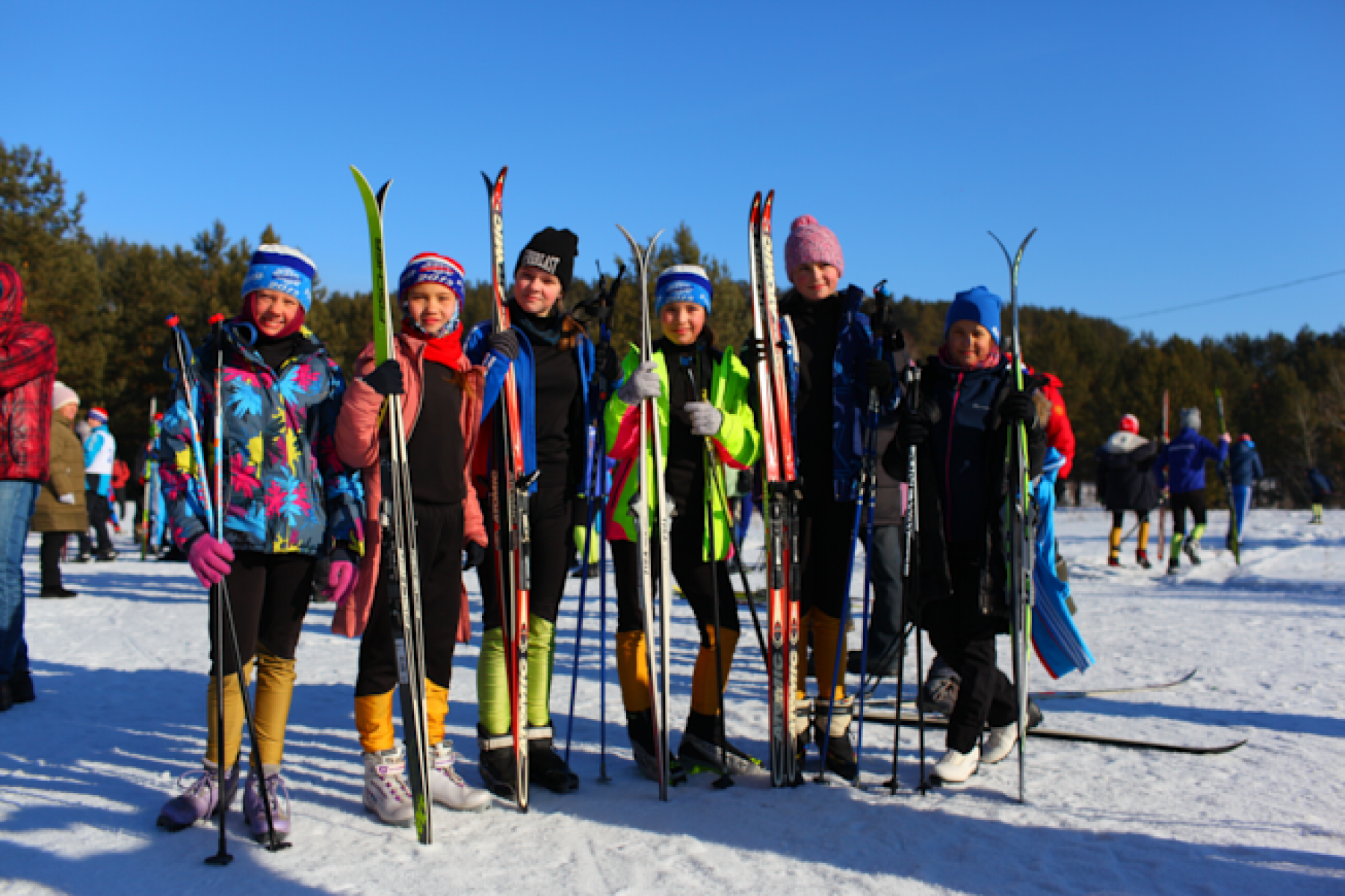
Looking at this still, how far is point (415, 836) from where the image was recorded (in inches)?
112

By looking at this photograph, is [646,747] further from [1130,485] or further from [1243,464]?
[1243,464]

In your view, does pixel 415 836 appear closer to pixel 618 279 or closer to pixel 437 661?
pixel 437 661

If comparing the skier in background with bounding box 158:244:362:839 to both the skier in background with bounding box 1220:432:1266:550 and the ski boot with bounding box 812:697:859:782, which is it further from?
the skier in background with bounding box 1220:432:1266:550

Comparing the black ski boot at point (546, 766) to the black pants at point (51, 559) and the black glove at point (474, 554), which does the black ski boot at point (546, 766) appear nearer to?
the black glove at point (474, 554)

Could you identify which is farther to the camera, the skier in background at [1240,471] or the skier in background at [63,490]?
the skier in background at [1240,471]

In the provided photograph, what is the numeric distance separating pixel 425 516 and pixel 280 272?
3.17ft

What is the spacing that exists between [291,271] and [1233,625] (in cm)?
752


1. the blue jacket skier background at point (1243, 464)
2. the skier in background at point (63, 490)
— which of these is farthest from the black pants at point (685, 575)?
the blue jacket skier background at point (1243, 464)

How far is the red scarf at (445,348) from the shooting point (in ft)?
10.1

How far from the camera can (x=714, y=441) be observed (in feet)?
11.4

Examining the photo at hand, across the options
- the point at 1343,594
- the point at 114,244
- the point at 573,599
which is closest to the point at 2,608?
the point at 573,599

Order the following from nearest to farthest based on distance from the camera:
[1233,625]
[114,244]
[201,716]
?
[201,716], [1233,625], [114,244]

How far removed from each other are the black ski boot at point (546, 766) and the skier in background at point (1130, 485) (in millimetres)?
11021

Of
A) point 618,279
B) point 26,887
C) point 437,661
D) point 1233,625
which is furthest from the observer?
point 1233,625
